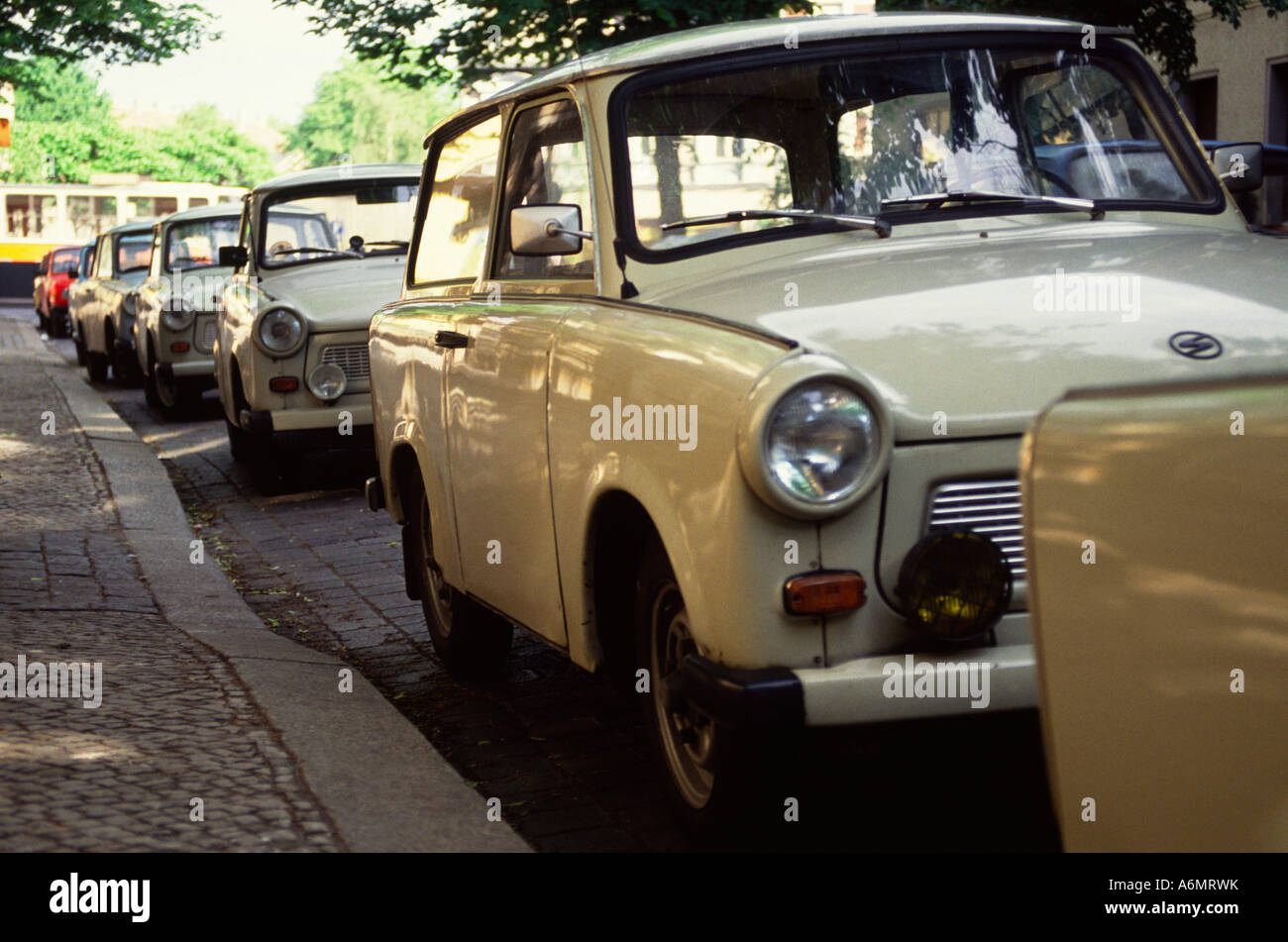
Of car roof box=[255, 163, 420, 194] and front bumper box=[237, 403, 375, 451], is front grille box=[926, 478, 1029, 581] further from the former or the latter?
car roof box=[255, 163, 420, 194]

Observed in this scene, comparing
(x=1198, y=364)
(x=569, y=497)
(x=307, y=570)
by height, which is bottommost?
(x=307, y=570)

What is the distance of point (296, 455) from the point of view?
11.2 m

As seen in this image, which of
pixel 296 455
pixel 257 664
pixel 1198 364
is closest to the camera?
pixel 1198 364

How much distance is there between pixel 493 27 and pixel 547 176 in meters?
9.58

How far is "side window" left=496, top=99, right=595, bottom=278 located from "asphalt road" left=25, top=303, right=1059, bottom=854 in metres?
1.36

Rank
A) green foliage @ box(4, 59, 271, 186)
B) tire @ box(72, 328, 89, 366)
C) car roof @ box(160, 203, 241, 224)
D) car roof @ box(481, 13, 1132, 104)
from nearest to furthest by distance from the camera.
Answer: car roof @ box(481, 13, 1132, 104) < car roof @ box(160, 203, 241, 224) < tire @ box(72, 328, 89, 366) < green foliage @ box(4, 59, 271, 186)

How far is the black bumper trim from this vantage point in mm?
3113

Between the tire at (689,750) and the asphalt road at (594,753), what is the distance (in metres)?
0.05

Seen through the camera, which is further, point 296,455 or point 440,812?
point 296,455

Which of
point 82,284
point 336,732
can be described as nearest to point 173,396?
point 82,284

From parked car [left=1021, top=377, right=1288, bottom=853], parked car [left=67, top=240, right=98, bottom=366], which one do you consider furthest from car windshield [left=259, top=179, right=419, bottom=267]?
parked car [left=67, top=240, right=98, bottom=366]
